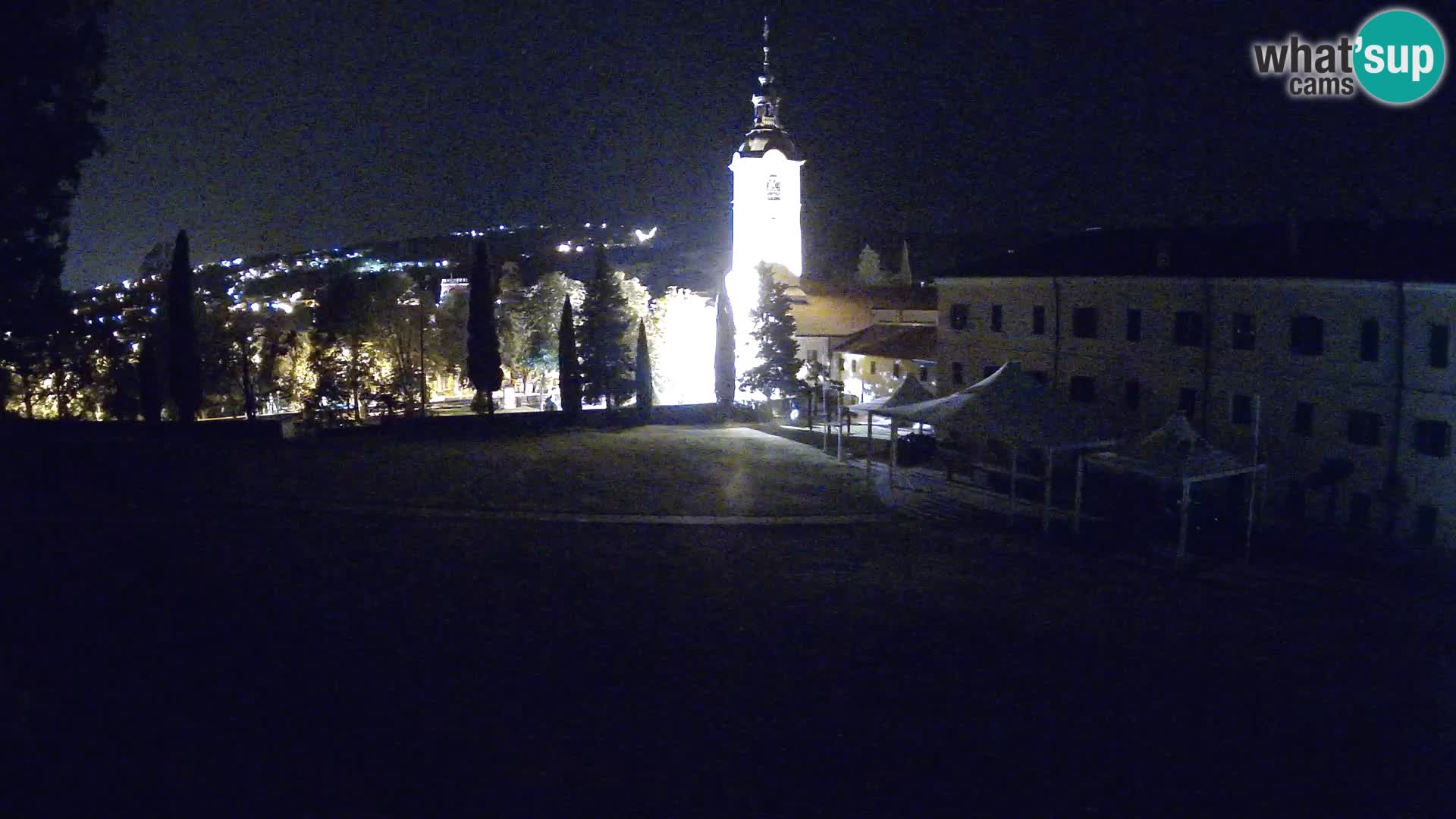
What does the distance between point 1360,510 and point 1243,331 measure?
4904mm

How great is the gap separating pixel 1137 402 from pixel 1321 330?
209 inches

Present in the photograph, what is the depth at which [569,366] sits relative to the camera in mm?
37875

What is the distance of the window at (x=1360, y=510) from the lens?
22697mm

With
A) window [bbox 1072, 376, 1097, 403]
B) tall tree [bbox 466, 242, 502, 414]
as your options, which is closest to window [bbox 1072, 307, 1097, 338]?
window [bbox 1072, 376, 1097, 403]

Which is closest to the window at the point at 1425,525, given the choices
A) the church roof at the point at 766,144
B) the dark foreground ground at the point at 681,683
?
the dark foreground ground at the point at 681,683

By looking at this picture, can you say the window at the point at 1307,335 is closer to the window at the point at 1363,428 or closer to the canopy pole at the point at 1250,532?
the window at the point at 1363,428

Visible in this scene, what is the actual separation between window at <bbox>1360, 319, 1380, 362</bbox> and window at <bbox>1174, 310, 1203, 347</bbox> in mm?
3936

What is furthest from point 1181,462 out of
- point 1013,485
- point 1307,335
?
point 1307,335

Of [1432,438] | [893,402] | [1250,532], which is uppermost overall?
[893,402]

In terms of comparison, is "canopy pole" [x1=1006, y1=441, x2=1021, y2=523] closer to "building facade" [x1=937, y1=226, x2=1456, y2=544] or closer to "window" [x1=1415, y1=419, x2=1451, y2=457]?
"building facade" [x1=937, y1=226, x2=1456, y2=544]

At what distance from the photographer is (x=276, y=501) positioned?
1917 centimetres

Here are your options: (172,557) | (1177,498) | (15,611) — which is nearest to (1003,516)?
(1177,498)

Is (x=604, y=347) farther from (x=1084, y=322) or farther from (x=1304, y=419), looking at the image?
(x=1304, y=419)

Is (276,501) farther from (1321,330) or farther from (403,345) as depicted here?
(403,345)
